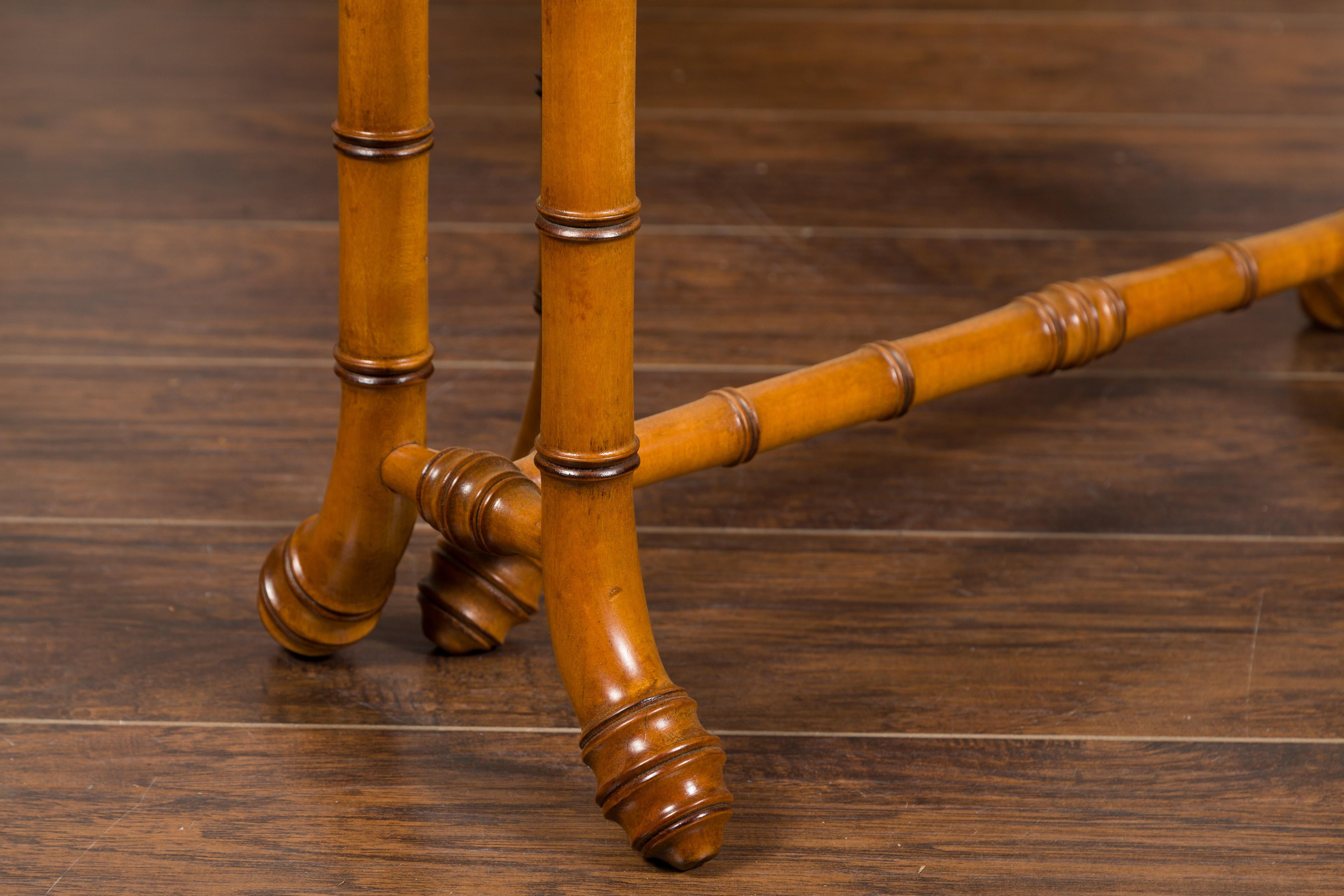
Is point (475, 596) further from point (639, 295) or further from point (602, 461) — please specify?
point (639, 295)

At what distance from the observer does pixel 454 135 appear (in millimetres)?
1530

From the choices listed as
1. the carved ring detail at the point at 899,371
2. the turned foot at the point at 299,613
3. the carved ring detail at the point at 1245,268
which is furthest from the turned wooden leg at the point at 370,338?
the carved ring detail at the point at 1245,268

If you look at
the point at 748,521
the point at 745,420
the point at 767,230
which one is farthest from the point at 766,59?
the point at 745,420

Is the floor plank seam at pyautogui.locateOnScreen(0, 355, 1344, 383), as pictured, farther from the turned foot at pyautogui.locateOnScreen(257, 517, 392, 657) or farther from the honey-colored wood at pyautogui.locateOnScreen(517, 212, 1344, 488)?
the turned foot at pyautogui.locateOnScreen(257, 517, 392, 657)

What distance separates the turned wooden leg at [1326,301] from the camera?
43.0 inches

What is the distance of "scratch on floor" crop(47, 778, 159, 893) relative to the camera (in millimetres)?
575

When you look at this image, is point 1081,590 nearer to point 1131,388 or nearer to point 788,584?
point 788,584

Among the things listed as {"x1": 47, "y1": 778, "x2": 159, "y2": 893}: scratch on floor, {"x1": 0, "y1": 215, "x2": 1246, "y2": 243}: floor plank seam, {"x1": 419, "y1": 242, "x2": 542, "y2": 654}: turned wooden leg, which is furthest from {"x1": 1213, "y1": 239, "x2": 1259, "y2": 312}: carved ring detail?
{"x1": 47, "y1": 778, "x2": 159, "y2": 893}: scratch on floor

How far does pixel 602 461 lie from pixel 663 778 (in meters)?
0.12

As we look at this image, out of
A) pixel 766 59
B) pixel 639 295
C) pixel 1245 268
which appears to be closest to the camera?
pixel 1245 268

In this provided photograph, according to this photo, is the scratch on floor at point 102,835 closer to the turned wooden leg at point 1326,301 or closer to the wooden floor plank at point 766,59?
the turned wooden leg at point 1326,301

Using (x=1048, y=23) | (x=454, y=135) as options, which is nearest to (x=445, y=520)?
(x=454, y=135)

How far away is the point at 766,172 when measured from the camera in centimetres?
144

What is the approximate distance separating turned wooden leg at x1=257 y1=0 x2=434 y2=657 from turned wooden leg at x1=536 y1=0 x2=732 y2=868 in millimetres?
106
